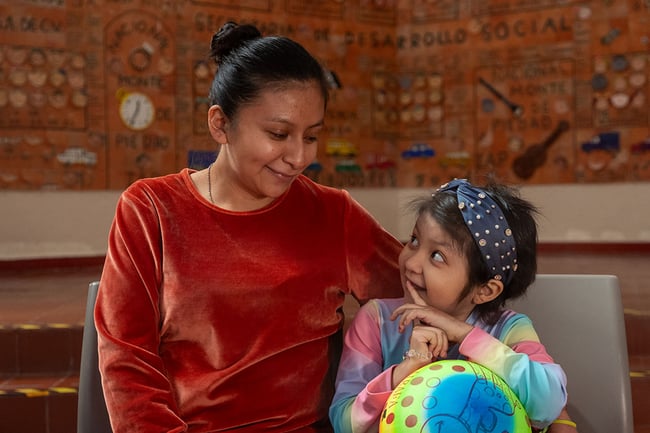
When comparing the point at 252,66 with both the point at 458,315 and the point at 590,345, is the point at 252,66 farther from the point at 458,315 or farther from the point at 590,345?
the point at 590,345

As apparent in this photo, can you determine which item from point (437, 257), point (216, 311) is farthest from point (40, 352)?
point (437, 257)

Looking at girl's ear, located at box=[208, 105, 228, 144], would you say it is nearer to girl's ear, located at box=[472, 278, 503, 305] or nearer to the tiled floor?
girl's ear, located at box=[472, 278, 503, 305]

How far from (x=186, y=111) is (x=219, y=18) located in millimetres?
820

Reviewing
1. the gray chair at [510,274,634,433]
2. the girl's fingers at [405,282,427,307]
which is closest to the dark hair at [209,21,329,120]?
the girl's fingers at [405,282,427,307]

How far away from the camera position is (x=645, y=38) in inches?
249

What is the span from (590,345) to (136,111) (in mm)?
4881

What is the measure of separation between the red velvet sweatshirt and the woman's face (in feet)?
0.41

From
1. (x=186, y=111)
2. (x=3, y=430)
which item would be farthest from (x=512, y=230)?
(x=186, y=111)

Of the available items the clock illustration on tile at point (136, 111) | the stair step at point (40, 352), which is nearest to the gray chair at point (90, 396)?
the stair step at point (40, 352)

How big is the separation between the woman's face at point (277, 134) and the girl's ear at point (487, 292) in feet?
1.53

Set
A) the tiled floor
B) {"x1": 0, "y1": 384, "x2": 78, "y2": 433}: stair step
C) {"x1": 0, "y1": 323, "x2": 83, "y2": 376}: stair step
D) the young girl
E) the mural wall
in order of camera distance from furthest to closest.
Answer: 1. the mural wall
2. {"x1": 0, "y1": 323, "x2": 83, "y2": 376}: stair step
3. the tiled floor
4. {"x1": 0, "y1": 384, "x2": 78, "y2": 433}: stair step
5. the young girl

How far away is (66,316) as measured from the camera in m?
3.67

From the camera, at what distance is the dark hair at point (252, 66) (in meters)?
1.64

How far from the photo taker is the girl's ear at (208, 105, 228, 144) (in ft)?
5.60
